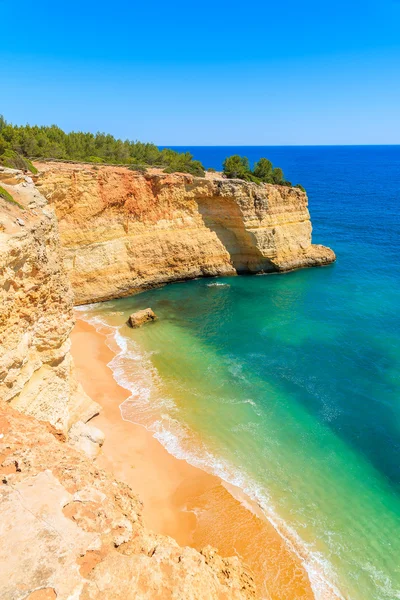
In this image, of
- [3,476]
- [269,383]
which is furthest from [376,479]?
[3,476]

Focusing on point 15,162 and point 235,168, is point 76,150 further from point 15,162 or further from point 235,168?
point 235,168

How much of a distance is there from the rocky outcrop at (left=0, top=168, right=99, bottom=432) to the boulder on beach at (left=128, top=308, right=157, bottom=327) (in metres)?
11.0

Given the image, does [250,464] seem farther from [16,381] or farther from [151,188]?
[151,188]

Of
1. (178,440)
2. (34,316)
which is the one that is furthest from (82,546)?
(178,440)

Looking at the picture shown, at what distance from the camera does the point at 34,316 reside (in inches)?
433

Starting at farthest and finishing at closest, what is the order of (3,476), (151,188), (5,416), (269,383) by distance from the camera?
(151,188), (269,383), (5,416), (3,476)

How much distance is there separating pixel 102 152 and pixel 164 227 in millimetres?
13803

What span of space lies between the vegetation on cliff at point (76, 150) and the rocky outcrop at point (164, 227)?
336 cm

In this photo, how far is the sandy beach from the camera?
34.6 feet

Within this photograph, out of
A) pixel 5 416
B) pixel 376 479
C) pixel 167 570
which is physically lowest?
pixel 376 479

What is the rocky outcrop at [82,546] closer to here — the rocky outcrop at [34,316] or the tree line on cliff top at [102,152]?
the rocky outcrop at [34,316]

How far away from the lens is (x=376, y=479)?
44.5 ft

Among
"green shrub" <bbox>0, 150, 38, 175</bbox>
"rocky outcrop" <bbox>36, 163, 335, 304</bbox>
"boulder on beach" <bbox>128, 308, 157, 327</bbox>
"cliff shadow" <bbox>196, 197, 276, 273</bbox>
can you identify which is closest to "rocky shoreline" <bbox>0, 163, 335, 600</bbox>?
"rocky outcrop" <bbox>36, 163, 335, 304</bbox>

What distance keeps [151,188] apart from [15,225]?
823 inches
